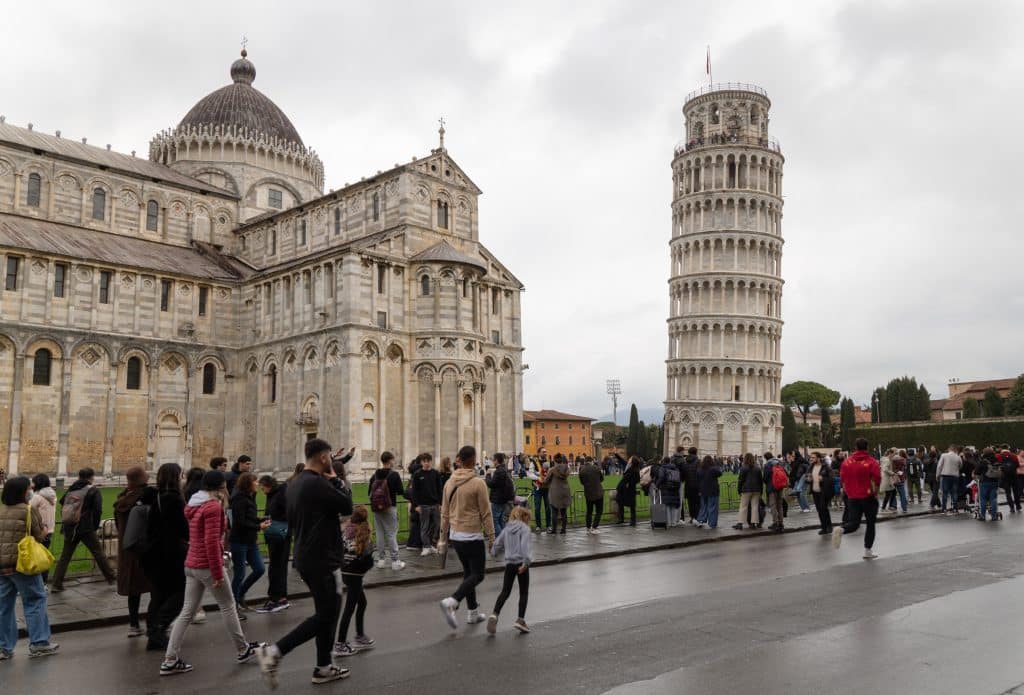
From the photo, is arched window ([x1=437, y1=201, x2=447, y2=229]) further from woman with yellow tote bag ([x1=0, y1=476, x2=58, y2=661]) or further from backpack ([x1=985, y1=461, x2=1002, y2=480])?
woman with yellow tote bag ([x1=0, y1=476, x2=58, y2=661])

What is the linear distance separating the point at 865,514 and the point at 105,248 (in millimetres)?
42588

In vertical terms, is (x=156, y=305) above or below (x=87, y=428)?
above

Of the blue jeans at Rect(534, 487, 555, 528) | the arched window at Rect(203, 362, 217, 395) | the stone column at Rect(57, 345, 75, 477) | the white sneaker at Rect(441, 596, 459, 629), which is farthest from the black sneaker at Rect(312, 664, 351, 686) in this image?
the arched window at Rect(203, 362, 217, 395)

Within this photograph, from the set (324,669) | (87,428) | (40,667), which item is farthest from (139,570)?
(87,428)

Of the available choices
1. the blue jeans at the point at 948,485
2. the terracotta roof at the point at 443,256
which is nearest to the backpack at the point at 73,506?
the blue jeans at the point at 948,485

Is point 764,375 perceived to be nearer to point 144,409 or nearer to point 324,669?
point 144,409

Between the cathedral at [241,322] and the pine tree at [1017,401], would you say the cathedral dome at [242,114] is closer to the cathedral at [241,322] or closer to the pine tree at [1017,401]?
the cathedral at [241,322]

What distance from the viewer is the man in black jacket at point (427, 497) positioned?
15.8m

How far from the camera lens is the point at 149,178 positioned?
168 feet

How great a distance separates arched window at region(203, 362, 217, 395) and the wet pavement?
37.3 meters

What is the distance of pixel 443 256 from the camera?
4362 cm

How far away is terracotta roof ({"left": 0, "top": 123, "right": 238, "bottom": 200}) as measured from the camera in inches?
1897

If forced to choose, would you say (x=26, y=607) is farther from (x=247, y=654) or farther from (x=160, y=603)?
(x=247, y=654)

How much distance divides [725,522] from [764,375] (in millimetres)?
57363
